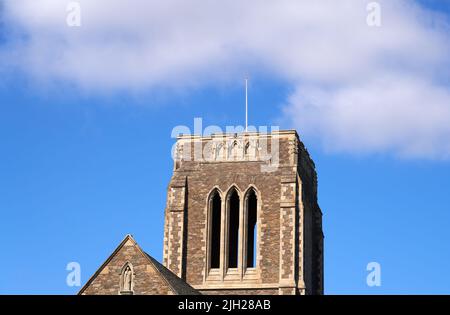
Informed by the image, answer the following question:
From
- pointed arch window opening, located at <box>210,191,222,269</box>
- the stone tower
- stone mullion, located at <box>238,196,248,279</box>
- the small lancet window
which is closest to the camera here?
the small lancet window

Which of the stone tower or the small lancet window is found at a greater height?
the stone tower

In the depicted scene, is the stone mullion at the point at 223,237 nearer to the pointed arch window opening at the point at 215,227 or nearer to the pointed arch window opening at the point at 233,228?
the pointed arch window opening at the point at 233,228

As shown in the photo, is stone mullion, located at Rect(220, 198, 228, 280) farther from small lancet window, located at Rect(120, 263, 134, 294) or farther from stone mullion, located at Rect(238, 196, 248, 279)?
small lancet window, located at Rect(120, 263, 134, 294)

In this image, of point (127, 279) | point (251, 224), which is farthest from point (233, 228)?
point (127, 279)

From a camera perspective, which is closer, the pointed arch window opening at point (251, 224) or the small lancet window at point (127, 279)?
the small lancet window at point (127, 279)

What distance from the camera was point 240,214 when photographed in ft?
178

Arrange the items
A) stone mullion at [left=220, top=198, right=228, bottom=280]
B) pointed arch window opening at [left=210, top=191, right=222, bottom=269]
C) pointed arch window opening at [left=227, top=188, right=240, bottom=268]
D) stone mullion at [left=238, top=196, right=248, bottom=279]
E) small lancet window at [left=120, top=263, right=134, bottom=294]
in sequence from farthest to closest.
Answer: pointed arch window opening at [left=227, top=188, right=240, bottom=268] → pointed arch window opening at [left=210, top=191, right=222, bottom=269] → stone mullion at [left=220, top=198, right=228, bottom=280] → stone mullion at [left=238, top=196, right=248, bottom=279] → small lancet window at [left=120, top=263, right=134, bottom=294]

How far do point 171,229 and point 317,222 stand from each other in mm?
9141

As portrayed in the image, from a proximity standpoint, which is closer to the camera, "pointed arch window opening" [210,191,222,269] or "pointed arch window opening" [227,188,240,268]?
"pointed arch window opening" [210,191,222,269]

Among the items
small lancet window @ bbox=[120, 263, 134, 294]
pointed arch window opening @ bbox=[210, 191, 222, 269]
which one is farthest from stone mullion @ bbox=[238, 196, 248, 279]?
small lancet window @ bbox=[120, 263, 134, 294]

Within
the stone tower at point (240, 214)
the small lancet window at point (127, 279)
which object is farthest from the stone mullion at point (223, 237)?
the small lancet window at point (127, 279)

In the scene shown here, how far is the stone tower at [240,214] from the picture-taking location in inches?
2074

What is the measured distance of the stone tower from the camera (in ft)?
173
